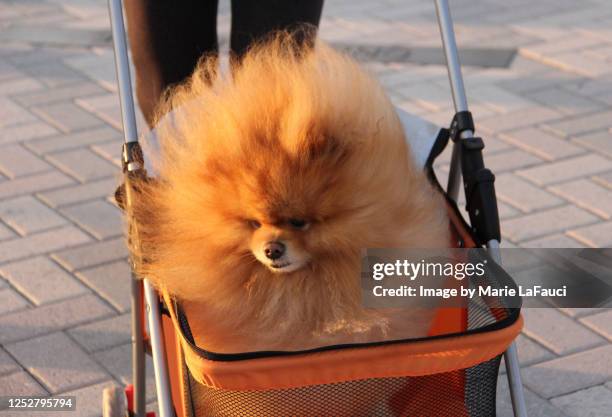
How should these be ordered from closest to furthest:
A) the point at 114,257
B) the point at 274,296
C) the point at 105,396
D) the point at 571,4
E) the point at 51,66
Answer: the point at 274,296, the point at 105,396, the point at 114,257, the point at 51,66, the point at 571,4

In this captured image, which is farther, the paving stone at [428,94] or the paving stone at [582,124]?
the paving stone at [428,94]

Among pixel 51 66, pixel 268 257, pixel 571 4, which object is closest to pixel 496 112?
pixel 571 4

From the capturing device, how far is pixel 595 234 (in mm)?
3699

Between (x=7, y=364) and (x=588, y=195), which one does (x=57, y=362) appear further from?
(x=588, y=195)

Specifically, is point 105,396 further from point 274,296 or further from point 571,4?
point 571,4

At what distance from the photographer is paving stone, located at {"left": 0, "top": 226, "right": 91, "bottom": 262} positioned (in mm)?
3607

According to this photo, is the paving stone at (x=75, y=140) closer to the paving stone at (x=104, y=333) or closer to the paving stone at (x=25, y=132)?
the paving stone at (x=25, y=132)

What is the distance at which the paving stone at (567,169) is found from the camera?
162 inches

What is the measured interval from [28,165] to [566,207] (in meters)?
2.05

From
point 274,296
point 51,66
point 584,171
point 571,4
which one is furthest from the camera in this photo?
point 571,4

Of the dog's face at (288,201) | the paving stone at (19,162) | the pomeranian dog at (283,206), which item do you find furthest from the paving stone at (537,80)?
the dog's face at (288,201)

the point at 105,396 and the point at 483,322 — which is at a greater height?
the point at 483,322

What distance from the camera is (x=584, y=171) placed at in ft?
13.6

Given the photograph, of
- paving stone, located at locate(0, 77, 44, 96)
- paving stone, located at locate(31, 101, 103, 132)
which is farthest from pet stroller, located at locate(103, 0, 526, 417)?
paving stone, located at locate(0, 77, 44, 96)
